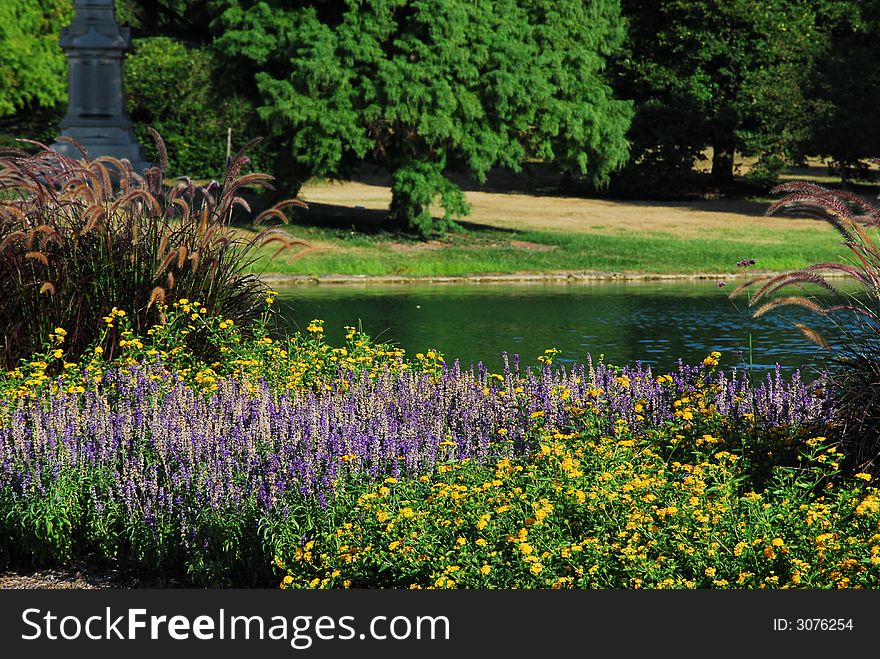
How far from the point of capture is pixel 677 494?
6336mm

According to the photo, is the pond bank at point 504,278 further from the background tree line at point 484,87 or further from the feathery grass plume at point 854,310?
the feathery grass plume at point 854,310

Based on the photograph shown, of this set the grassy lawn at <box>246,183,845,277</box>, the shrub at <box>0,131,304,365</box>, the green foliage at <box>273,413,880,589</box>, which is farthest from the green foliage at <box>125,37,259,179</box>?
the green foliage at <box>273,413,880,589</box>

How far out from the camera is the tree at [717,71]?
4228cm

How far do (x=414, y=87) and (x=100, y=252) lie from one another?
18.3 metres

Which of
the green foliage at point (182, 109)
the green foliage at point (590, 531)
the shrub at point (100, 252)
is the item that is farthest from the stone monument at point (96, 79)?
the green foliage at point (182, 109)

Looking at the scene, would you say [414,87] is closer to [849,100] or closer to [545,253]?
[545,253]

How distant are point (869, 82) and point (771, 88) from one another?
10.6ft

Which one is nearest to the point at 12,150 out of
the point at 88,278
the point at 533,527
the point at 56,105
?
the point at 88,278

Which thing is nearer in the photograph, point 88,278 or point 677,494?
point 677,494

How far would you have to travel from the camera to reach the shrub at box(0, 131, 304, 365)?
1001 centimetres

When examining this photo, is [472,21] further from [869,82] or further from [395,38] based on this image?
[869,82]

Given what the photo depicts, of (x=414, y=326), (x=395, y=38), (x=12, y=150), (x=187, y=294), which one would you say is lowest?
(x=414, y=326)

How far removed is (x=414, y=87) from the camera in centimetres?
2791

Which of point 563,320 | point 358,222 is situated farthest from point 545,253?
point 563,320
